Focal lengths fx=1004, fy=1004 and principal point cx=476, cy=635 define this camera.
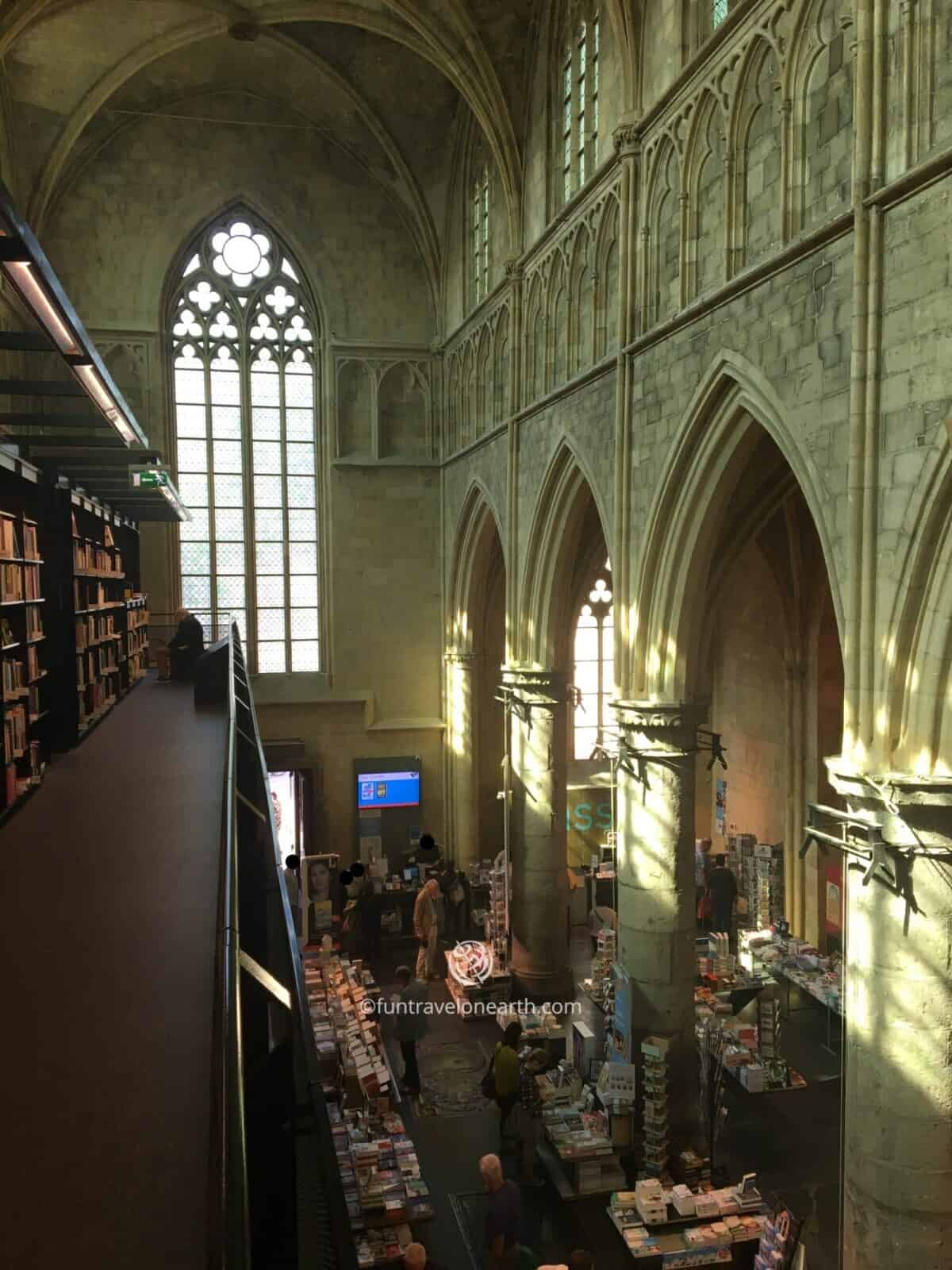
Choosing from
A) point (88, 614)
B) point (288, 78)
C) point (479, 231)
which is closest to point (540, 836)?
point (88, 614)

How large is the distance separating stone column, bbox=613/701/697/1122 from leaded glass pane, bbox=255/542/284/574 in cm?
1000

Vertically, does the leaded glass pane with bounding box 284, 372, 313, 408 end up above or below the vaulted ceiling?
below

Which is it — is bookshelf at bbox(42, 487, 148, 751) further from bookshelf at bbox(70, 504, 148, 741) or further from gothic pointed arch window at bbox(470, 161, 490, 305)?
gothic pointed arch window at bbox(470, 161, 490, 305)

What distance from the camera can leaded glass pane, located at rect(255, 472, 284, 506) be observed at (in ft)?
59.5

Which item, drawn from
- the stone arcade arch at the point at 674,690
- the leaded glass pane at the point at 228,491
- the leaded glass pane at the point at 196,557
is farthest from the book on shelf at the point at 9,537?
the leaded glass pane at the point at 228,491

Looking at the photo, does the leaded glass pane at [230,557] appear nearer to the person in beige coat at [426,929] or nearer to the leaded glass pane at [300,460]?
the leaded glass pane at [300,460]

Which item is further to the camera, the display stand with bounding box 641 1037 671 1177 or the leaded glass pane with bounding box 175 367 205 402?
the leaded glass pane with bounding box 175 367 205 402

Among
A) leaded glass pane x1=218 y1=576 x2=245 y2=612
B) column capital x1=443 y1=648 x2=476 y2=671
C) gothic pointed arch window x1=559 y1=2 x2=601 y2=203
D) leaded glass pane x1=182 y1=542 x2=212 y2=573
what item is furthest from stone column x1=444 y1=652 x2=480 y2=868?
gothic pointed arch window x1=559 y1=2 x2=601 y2=203

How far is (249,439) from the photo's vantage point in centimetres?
1795

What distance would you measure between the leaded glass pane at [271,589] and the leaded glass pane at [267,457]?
6.11 feet

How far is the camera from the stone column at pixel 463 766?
58.1 ft

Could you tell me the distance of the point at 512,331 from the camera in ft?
44.0

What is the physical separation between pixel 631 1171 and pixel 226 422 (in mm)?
13672

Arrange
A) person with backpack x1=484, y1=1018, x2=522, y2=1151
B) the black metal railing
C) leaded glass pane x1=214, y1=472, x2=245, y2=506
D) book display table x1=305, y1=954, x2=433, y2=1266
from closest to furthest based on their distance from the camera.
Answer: the black metal railing, book display table x1=305, y1=954, x2=433, y2=1266, person with backpack x1=484, y1=1018, x2=522, y2=1151, leaded glass pane x1=214, y1=472, x2=245, y2=506
